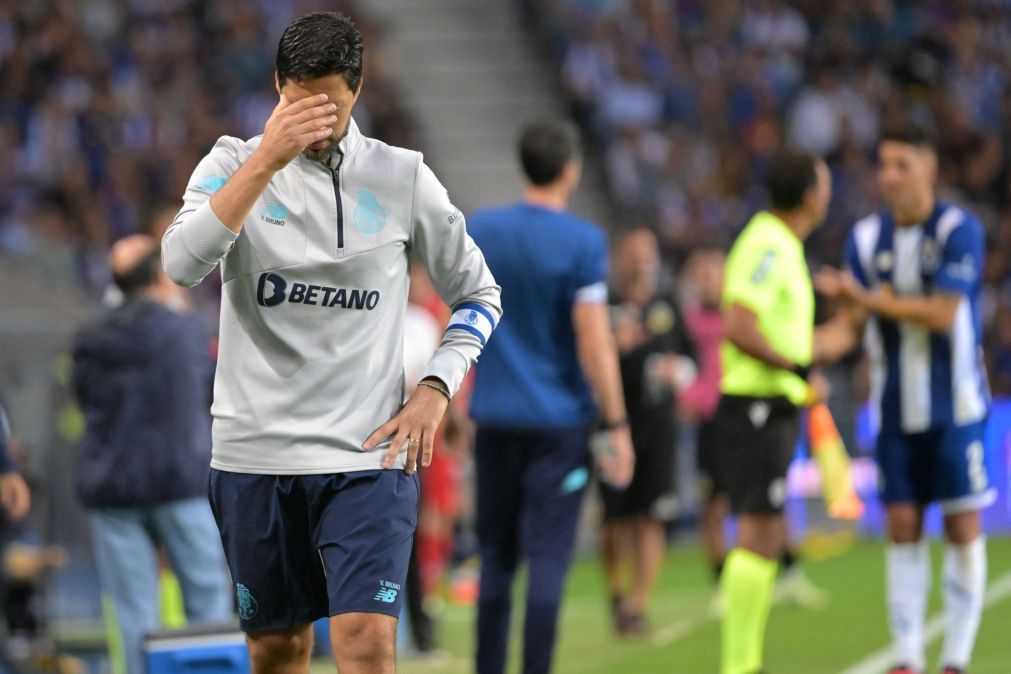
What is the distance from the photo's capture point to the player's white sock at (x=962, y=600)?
24.3ft

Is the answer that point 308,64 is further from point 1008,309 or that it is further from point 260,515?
point 1008,309

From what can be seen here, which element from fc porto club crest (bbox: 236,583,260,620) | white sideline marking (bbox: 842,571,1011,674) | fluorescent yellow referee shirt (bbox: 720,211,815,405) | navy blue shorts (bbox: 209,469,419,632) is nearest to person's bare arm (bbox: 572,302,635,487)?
fluorescent yellow referee shirt (bbox: 720,211,815,405)

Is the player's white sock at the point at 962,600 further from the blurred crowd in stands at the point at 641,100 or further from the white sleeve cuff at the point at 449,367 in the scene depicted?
the blurred crowd in stands at the point at 641,100

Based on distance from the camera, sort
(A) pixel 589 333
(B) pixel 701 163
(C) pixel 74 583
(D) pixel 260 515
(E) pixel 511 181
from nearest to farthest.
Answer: (D) pixel 260 515
(A) pixel 589 333
(C) pixel 74 583
(B) pixel 701 163
(E) pixel 511 181

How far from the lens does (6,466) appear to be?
706cm

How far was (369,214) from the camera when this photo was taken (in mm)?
4828

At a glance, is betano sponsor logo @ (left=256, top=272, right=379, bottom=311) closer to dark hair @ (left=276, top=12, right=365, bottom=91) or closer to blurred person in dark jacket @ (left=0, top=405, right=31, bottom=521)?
dark hair @ (left=276, top=12, right=365, bottom=91)

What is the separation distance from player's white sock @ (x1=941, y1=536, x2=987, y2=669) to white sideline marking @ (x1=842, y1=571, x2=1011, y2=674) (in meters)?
0.74

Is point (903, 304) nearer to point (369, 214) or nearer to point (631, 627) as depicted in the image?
point (369, 214)

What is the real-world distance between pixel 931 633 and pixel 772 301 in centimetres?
307

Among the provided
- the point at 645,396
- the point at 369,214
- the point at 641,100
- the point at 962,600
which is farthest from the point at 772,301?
the point at 641,100

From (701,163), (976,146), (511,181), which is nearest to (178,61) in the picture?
(511,181)

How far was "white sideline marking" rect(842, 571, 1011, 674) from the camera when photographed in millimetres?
8484

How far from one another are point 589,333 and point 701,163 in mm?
13431
